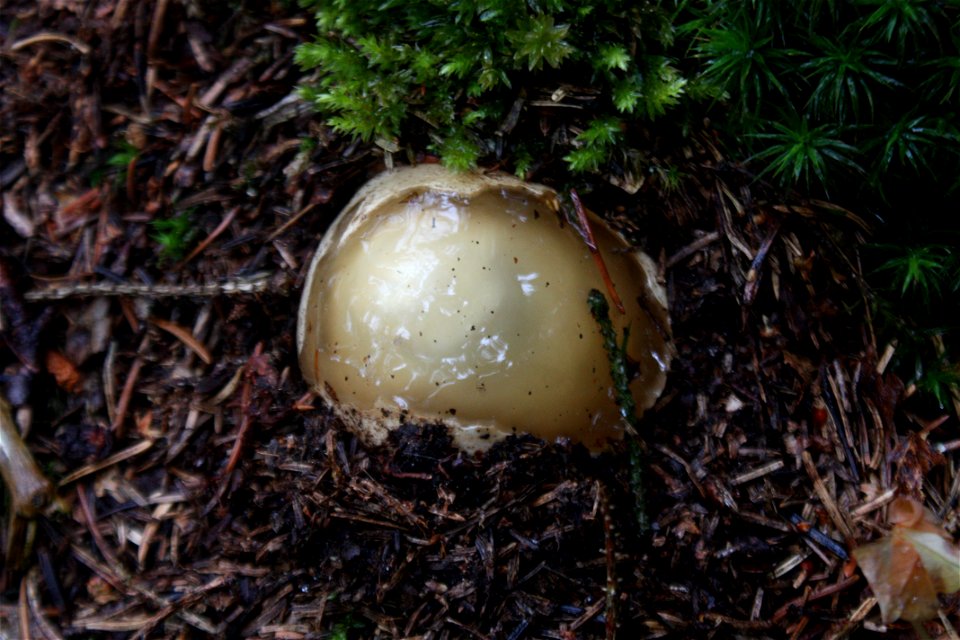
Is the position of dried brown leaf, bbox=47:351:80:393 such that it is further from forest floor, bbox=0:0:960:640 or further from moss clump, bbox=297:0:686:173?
moss clump, bbox=297:0:686:173

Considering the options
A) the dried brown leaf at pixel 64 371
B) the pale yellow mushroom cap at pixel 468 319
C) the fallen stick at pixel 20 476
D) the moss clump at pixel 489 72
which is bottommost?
the fallen stick at pixel 20 476

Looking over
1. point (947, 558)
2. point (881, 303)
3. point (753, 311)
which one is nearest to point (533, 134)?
point (753, 311)

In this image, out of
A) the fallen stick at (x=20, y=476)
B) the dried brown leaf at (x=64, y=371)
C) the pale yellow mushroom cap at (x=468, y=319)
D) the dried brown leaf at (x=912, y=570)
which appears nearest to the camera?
the dried brown leaf at (x=912, y=570)

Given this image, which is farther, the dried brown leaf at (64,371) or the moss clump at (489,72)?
the dried brown leaf at (64,371)

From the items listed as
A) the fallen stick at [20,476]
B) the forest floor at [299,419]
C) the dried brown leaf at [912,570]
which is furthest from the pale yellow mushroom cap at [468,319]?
the fallen stick at [20,476]

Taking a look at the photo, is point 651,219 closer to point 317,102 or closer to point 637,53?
point 637,53

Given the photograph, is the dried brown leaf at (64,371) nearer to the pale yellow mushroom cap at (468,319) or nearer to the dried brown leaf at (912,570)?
the pale yellow mushroom cap at (468,319)

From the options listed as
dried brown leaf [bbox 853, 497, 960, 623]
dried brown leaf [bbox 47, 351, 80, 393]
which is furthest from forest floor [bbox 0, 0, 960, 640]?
dried brown leaf [bbox 853, 497, 960, 623]
